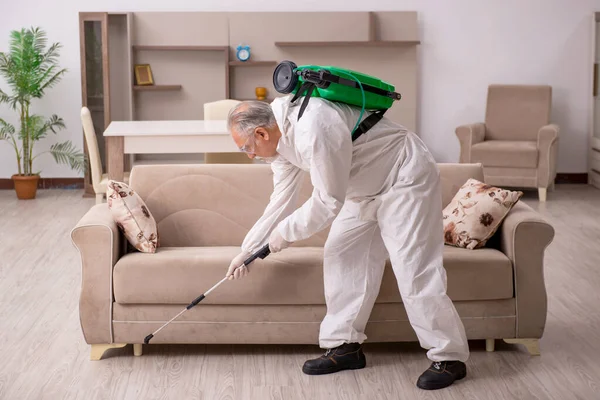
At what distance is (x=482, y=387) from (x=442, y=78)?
5.22 meters

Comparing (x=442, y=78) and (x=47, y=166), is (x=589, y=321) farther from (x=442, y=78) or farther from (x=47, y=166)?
(x=47, y=166)

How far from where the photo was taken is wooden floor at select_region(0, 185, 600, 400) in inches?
123

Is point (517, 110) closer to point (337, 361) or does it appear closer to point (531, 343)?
point (531, 343)

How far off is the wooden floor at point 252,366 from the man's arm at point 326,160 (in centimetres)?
70

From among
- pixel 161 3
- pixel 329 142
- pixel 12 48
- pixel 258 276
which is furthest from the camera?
pixel 161 3

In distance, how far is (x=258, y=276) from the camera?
335cm

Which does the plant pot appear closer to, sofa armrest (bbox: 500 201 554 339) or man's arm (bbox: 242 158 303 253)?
man's arm (bbox: 242 158 303 253)

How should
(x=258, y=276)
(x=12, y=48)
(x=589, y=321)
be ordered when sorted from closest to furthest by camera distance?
(x=258, y=276)
(x=589, y=321)
(x=12, y=48)

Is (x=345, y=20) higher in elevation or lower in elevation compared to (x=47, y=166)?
higher

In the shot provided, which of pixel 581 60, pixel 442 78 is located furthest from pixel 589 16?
pixel 442 78

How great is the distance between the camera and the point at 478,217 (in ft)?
11.6

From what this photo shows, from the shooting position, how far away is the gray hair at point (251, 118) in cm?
290

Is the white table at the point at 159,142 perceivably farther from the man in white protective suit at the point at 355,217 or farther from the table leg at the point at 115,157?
the man in white protective suit at the point at 355,217

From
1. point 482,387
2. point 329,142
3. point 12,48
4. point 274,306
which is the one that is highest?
point 12,48
